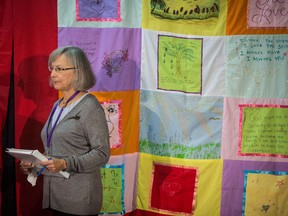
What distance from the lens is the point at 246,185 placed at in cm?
262

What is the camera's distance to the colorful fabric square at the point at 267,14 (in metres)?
2.49

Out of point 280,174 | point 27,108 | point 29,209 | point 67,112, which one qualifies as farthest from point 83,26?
point 280,174

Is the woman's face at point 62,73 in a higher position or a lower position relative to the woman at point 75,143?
higher

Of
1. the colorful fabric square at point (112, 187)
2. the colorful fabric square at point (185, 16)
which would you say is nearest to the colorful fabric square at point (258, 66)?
the colorful fabric square at point (185, 16)

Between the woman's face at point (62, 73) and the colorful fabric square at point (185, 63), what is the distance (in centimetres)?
87

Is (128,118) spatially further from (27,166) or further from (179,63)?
(27,166)

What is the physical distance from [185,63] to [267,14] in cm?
66

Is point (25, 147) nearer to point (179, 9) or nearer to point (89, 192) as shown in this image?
point (89, 192)

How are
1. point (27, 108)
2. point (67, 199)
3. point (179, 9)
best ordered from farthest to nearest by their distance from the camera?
point (179, 9)
point (27, 108)
point (67, 199)

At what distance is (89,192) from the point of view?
174 centimetres

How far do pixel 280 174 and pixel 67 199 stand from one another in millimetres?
1600

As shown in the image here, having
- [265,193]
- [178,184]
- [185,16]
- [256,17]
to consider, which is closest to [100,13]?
[185,16]

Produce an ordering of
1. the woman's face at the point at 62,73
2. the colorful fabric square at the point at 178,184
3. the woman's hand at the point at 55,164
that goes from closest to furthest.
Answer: the woman's hand at the point at 55,164 → the woman's face at the point at 62,73 → the colorful fabric square at the point at 178,184

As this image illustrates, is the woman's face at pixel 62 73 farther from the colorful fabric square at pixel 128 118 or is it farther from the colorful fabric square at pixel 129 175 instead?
the colorful fabric square at pixel 129 175
